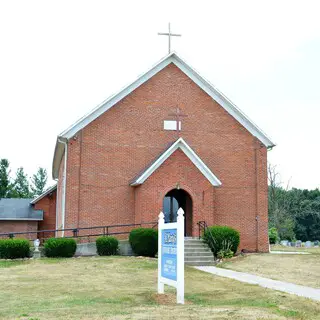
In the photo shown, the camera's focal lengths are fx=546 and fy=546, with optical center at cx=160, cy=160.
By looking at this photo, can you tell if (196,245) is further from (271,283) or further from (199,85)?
(271,283)

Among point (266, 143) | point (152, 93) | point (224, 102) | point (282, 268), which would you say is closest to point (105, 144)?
point (152, 93)

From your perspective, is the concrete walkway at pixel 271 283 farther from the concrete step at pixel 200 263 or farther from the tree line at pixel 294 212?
the tree line at pixel 294 212

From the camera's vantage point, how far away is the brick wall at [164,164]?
86.1 ft

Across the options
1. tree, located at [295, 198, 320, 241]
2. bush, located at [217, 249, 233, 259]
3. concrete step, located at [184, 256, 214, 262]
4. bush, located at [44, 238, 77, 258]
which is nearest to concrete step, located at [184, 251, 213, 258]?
concrete step, located at [184, 256, 214, 262]

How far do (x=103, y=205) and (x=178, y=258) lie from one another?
14607mm

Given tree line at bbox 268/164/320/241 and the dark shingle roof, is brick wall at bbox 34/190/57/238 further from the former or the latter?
tree line at bbox 268/164/320/241

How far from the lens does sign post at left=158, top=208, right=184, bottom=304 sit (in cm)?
1234

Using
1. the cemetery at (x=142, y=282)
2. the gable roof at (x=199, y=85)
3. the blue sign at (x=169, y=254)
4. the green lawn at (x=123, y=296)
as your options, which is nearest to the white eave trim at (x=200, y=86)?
the gable roof at (x=199, y=85)

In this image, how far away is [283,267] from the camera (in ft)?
67.3

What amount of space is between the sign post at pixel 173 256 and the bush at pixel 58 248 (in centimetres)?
1043

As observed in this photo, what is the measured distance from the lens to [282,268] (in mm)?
20203

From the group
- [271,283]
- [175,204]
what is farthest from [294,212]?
[271,283]

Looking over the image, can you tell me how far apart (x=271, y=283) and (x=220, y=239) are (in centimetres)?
877

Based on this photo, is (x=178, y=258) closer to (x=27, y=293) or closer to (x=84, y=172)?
(x=27, y=293)
